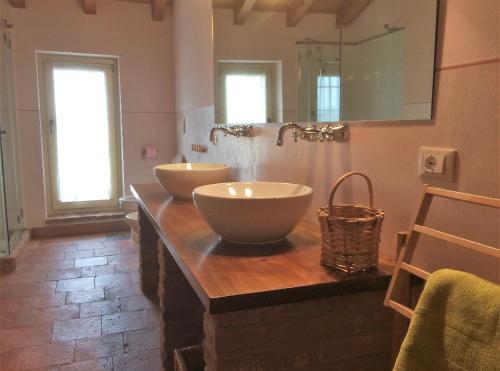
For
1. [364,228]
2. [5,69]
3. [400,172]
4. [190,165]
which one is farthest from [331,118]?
[5,69]

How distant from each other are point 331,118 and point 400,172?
44cm

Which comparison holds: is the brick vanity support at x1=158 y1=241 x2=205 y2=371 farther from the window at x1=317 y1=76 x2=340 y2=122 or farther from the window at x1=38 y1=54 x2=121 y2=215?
the window at x1=38 y1=54 x2=121 y2=215

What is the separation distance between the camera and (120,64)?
4449 millimetres

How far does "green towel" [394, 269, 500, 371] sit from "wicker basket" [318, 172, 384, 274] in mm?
280

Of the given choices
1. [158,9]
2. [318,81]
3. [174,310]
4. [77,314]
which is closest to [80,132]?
[158,9]

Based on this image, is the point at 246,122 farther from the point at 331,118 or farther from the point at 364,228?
the point at 364,228

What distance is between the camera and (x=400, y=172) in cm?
128

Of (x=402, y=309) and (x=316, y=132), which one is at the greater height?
(x=316, y=132)

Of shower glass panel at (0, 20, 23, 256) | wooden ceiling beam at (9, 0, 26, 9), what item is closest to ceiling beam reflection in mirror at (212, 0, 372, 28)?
shower glass panel at (0, 20, 23, 256)

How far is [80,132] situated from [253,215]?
378 centimetres

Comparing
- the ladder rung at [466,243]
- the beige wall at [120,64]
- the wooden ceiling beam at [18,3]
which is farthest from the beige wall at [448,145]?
the wooden ceiling beam at [18,3]

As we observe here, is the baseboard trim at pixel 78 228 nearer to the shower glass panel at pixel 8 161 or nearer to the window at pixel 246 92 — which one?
the shower glass panel at pixel 8 161

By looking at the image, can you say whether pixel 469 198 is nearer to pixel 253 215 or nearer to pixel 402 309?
pixel 402 309

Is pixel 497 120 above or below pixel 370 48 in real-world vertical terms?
below
